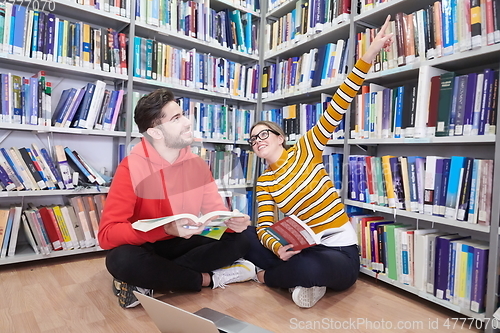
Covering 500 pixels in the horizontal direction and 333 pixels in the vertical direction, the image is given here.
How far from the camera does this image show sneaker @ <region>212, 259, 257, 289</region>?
160 cm

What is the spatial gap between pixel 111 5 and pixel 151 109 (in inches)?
50.3

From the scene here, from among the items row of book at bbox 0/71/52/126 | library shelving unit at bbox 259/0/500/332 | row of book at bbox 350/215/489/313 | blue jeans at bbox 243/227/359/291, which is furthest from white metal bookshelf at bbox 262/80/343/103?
row of book at bbox 0/71/52/126

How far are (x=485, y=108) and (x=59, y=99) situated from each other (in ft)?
7.47

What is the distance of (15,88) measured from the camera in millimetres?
1765

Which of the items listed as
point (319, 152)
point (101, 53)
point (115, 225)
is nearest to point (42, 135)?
point (101, 53)

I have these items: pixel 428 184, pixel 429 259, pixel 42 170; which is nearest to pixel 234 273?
pixel 429 259

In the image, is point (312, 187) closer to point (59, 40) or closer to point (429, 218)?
point (429, 218)

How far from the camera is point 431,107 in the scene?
1.49 m

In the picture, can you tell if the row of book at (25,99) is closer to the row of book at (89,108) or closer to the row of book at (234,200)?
the row of book at (89,108)

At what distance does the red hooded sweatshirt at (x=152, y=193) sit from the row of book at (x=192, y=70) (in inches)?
42.5

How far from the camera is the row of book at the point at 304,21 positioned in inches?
79.6

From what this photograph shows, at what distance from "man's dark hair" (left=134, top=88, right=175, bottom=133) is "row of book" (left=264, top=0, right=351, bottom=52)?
1.32m

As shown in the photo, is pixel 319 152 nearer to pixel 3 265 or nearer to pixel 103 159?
pixel 103 159

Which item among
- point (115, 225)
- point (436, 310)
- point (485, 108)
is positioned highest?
point (485, 108)
